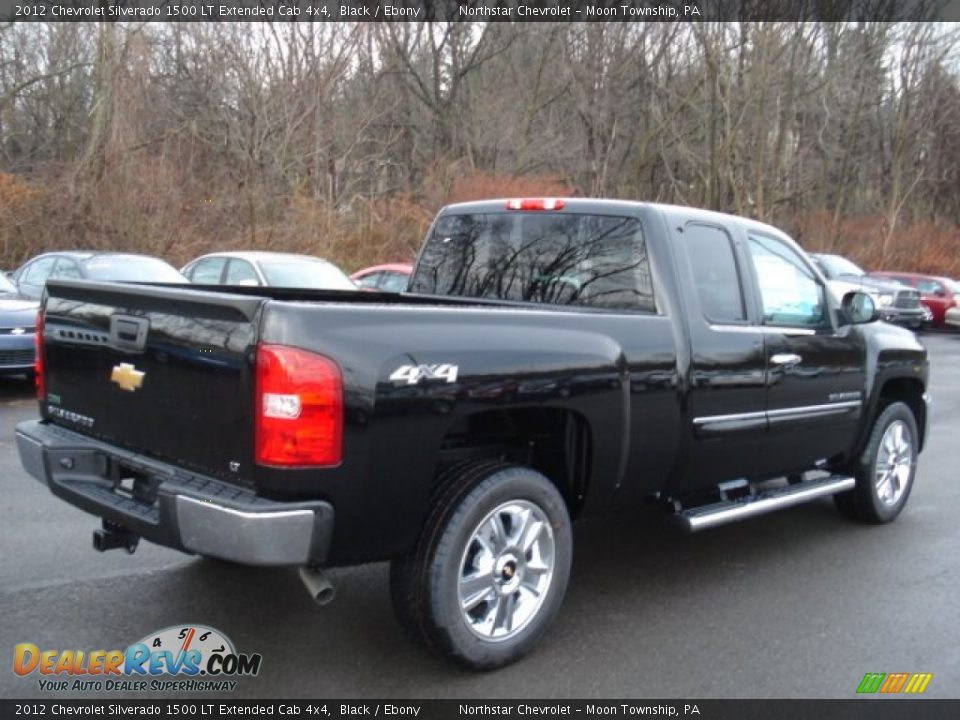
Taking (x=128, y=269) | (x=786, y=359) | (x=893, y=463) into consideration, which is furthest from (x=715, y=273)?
(x=128, y=269)

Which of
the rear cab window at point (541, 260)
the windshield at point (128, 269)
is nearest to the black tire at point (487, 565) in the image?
the rear cab window at point (541, 260)

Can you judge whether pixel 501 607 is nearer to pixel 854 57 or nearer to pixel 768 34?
pixel 768 34

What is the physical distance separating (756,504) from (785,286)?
1.34 metres

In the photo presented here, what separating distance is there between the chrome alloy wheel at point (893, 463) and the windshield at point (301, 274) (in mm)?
8350

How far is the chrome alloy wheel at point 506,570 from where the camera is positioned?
3.80 meters

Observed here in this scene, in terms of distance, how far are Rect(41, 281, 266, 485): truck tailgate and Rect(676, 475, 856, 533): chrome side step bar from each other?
2.29 metres

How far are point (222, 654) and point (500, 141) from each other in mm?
29869

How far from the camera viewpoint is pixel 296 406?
3240mm

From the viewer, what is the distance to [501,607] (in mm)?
3910

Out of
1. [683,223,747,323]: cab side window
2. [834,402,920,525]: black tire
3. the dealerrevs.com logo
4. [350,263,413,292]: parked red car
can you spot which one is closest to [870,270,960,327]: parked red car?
[350,263,413,292]: parked red car

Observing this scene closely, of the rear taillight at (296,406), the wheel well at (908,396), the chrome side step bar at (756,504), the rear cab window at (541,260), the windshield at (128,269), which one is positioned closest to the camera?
the rear taillight at (296,406)

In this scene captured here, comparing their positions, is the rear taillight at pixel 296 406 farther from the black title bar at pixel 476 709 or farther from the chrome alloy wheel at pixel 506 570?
the black title bar at pixel 476 709

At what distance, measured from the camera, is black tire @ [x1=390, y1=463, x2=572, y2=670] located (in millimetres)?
3635

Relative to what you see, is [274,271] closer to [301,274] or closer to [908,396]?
[301,274]
